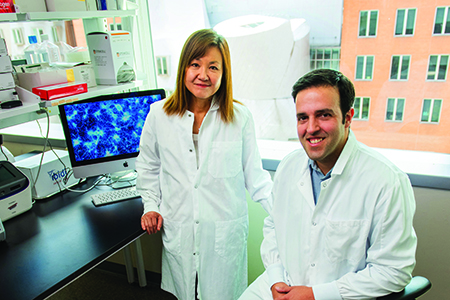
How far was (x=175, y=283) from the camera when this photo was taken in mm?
1568

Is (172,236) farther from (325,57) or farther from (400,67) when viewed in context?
(400,67)

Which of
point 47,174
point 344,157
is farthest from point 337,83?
point 47,174

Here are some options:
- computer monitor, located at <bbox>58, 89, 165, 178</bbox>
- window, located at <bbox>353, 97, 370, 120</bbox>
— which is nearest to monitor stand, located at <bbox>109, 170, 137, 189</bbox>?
computer monitor, located at <bbox>58, 89, 165, 178</bbox>

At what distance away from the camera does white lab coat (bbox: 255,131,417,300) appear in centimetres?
100

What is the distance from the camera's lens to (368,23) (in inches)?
71.1

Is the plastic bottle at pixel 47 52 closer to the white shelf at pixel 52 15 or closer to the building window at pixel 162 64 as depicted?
the white shelf at pixel 52 15

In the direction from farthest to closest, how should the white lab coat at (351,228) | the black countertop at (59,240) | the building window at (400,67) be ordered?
the building window at (400,67), the black countertop at (59,240), the white lab coat at (351,228)

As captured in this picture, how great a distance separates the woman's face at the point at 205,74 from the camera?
135 centimetres

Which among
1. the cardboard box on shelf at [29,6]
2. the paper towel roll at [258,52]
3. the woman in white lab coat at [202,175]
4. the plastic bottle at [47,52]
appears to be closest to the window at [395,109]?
the paper towel roll at [258,52]

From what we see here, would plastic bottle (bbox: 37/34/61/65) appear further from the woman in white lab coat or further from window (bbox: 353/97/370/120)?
window (bbox: 353/97/370/120)

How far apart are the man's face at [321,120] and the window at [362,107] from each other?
97cm

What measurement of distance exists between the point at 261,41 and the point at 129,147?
1.05 metres

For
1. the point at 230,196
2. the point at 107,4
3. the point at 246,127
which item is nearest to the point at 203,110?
the point at 246,127

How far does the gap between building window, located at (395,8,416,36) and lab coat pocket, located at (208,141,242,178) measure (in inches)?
44.0
